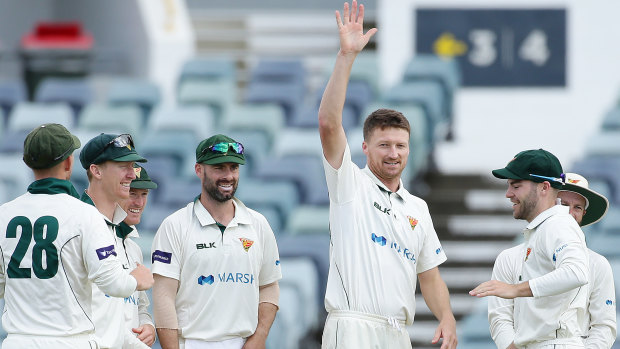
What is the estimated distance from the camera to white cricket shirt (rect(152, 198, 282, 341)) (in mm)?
4688

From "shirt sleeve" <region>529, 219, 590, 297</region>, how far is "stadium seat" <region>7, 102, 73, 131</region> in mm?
7098

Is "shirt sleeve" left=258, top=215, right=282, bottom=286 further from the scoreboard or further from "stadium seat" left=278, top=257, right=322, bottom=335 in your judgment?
the scoreboard

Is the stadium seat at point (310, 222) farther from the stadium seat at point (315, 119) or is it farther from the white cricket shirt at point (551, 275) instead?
the white cricket shirt at point (551, 275)

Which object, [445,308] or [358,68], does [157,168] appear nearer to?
[358,68]

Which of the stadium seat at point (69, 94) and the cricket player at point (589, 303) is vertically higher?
the stadium seat at point (69, 94)

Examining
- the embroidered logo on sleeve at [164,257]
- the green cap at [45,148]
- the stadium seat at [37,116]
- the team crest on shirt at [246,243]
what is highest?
the green cap at [45,148]

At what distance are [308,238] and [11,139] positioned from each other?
345 centimetres

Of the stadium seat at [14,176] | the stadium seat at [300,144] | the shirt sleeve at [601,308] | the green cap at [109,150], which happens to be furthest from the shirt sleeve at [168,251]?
the stadium seat at [300,144]

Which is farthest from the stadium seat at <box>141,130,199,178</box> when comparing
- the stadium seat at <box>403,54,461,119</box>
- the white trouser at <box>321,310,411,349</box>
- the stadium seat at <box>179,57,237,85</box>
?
the white trouser at <box>321,310,411,349</box>

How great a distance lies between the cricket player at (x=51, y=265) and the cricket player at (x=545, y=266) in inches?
52.6

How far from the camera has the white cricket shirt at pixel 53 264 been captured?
4.08 metres

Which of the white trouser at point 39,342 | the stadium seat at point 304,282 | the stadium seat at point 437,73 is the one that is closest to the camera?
the white trouser at point 39,342

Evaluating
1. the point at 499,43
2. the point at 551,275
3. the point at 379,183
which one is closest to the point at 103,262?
the point at 379,183

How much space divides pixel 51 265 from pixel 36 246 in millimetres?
81
